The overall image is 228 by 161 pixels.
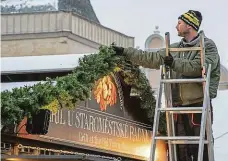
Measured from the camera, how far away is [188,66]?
21.4 feet

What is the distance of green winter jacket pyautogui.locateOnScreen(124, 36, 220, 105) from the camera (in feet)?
21.5

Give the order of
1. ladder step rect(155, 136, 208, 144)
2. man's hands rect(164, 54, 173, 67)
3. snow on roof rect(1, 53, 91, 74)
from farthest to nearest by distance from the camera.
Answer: snow on roof rect(1, 53, 91, 74) → man's hands rect(164, 54, 173, 67) → ladder step rect(155, 136, 208, 144)

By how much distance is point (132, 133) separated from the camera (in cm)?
939

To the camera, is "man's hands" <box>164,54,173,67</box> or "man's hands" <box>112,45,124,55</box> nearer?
"man's hands" <box>164,54,173,67</box>

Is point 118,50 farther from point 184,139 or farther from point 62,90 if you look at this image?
point 184,139

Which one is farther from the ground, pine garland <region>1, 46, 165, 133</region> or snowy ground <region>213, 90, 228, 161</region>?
pine garland <region>1, 46, 165, 133</region>

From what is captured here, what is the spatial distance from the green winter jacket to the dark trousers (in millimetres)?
119

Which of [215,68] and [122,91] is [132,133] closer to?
[122,91]

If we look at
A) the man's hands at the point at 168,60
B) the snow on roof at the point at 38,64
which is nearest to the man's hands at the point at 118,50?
the man's hands at the point at 168,60

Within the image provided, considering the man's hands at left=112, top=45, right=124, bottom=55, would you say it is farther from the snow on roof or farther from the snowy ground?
the snowy ground

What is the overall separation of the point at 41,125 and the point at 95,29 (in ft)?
52.3

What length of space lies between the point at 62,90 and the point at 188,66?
46.6 inches

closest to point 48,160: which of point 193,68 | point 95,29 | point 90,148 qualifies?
point 90,148

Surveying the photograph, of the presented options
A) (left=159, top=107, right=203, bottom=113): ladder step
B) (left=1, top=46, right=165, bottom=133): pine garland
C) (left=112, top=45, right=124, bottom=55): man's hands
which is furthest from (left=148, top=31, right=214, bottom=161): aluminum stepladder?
(left=1, top=46, right=165, bottom=133): pine garland
